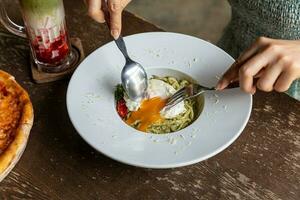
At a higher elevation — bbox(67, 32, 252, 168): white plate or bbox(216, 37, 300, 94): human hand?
bbox(216, 37, 300, 94): human hand

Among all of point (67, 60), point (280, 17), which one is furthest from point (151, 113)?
point (280, 17)

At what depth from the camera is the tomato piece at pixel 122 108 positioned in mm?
1003

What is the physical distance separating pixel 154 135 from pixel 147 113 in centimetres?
9

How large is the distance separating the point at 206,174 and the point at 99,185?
0.21 meters

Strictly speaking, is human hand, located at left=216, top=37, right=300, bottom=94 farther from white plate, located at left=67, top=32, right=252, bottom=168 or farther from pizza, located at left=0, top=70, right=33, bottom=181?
pizza, located at left=0, top=70, right=33, bottom=181

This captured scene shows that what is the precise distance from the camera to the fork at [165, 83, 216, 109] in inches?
39.3

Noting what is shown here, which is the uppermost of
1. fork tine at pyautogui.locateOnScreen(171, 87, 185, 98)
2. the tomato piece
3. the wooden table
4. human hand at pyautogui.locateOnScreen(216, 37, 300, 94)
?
human hand at pyautogui.locateOnScreen(216, 37, 300, 94)

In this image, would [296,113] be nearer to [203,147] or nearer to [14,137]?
[203,147]

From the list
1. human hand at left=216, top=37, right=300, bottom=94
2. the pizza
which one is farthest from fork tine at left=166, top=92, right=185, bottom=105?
the pizza

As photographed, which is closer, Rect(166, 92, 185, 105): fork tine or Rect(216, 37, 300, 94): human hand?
Rect(216, 37, 300, 94): human hand

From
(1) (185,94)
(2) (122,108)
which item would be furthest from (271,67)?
(2) (122,108)

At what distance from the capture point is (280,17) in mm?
1140

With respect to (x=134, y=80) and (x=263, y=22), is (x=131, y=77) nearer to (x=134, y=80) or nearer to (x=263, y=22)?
(x=134, y=80)

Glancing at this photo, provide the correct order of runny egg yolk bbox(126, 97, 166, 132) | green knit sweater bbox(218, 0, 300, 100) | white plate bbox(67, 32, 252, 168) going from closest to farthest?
white plate bbox(67, 32, 252, 168), runny egg yolk bbox(126, 97, 166, 132), green knit sweater bbox(218, 0, 300, 100)
